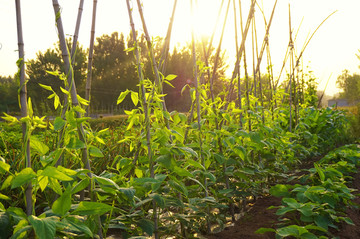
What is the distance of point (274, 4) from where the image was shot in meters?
3.90

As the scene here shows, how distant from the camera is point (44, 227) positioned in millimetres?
833

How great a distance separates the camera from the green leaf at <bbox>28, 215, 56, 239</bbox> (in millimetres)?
815

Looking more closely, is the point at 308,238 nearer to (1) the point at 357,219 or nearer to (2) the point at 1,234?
(1) the point at 357,219

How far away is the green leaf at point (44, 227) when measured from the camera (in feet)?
2.67

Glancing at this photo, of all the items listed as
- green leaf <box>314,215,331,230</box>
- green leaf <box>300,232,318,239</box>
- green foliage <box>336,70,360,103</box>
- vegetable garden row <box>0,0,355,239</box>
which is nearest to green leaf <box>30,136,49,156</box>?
vegetable garden row <box>0,0,355,239</box>

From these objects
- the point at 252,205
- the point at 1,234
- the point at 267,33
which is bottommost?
the point at 252,205

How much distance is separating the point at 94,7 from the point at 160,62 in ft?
1.56

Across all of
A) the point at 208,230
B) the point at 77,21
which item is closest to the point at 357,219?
the point at 208,230

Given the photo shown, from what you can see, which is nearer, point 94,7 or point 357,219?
point 94,7

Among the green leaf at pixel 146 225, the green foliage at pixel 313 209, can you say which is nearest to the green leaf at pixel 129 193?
the green leaf at pixel 146 225

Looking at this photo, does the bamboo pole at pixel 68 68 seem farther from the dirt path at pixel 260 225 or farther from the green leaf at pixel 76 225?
the dirt path at pixel 260 225

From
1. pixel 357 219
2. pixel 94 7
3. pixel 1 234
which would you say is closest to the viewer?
pixel 1 234

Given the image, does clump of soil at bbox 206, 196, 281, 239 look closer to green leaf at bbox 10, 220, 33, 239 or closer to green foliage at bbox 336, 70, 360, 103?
green leaf at bbox 10, 220, 33, 239

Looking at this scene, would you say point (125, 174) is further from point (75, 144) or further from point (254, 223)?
point (254, 223)
